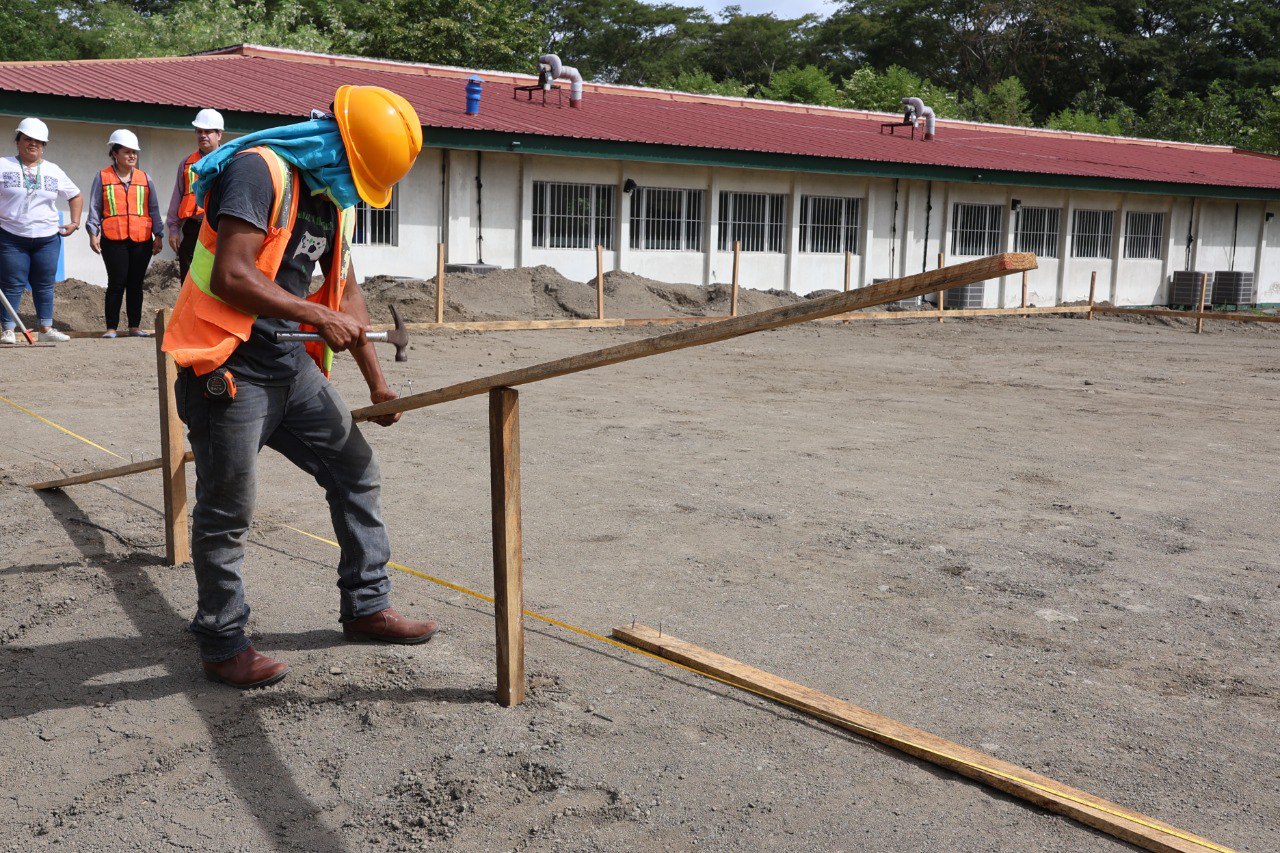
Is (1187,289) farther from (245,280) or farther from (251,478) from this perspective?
(245,280)

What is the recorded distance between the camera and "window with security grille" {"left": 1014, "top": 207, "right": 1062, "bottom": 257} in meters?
26.2

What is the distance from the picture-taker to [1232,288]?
27.9 meters

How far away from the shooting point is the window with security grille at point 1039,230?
86.0ft

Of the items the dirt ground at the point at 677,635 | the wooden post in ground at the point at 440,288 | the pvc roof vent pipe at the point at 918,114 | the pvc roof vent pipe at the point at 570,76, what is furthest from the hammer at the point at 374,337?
the pvc roof vent pipe at the point at 918,114

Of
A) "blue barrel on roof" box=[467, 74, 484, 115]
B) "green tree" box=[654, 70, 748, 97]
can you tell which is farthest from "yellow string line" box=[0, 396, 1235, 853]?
"green tree" box=[654, 70, 748, 97]

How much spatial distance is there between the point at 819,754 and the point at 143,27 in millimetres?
46466

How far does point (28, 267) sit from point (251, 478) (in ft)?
29.0

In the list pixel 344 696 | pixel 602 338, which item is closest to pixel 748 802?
pixel 344 696

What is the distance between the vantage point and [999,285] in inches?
1009

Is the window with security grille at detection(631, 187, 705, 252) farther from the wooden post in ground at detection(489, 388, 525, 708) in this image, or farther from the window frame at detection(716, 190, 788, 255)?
the wooden post in ground at detection(489, 388, 525, 708)

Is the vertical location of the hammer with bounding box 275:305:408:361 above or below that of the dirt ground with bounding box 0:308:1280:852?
above

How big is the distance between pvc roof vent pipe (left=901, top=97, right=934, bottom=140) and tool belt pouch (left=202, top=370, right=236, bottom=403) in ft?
84.9

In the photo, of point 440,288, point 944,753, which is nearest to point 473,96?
point 440,288

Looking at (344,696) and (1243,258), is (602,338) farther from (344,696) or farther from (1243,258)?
(1243,258)
